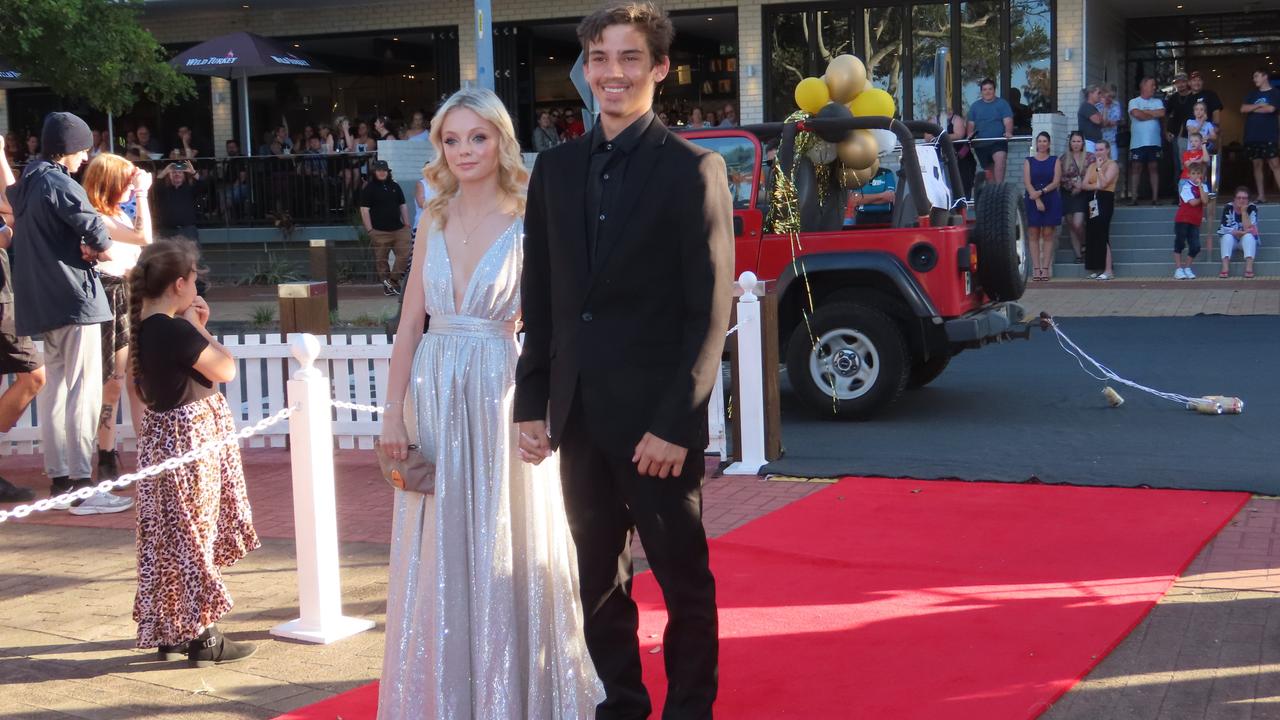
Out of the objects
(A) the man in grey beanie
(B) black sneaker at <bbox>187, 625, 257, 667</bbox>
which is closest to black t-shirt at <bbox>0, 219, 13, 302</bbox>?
(A) the man in grey beanie

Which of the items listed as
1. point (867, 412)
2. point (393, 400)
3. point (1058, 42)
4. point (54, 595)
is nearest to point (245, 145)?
point (1058, 42)

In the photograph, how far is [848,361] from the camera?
925cm

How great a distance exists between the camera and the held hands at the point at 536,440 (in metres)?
3.65

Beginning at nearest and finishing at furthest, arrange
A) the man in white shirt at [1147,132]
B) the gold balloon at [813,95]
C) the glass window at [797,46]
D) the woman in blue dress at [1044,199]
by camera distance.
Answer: the gold balloon at [813,95] < the woman in blue dress at [1044,199] < the man in white shirt at [1147,132] < the glass window at [797,46]

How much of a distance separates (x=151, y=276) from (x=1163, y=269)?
54.3ft

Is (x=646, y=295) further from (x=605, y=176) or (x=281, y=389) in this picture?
(x=281, y=389)

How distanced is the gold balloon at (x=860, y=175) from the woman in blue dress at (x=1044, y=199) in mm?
9882

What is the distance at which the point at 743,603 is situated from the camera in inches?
213

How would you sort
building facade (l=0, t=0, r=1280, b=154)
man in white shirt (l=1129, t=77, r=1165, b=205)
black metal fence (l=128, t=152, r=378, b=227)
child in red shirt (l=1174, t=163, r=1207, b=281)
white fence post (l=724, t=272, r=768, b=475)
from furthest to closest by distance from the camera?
black metal fence (l=128, t=152, r=378, b=227) → building facade (l=0, t=0, r=1280, b=154) → man in white shirt (l=1129, t=77, r=1165, b=205) → child in red shirt (l=1174, t=163, r=1207, b=281) → white fence post (l=724, t=272, r=768, b=475)

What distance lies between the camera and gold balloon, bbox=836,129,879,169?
9.23m

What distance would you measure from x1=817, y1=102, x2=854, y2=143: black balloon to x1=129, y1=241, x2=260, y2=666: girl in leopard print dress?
5219 millimetres

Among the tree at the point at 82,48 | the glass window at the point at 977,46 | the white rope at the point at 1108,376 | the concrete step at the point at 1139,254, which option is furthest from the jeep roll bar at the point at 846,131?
the glass window at the point at 977,46

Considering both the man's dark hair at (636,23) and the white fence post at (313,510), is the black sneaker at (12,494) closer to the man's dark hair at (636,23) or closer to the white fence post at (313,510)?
the white fence post at (313,510)

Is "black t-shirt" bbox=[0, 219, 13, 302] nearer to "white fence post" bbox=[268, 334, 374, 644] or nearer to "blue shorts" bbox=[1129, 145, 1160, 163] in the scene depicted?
"white fence post" bbox=[268, 334, 374, 644]
